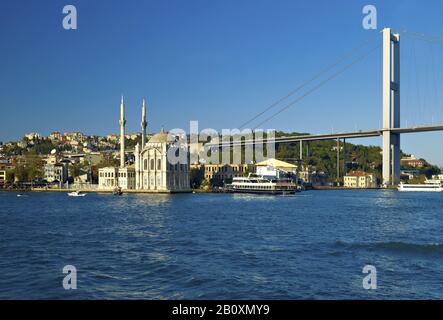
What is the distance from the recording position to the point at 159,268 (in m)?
6.68

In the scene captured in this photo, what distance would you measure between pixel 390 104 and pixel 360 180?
17511 mm

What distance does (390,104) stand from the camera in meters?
36.1

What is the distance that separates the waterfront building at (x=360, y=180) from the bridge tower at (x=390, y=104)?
41.2 ft

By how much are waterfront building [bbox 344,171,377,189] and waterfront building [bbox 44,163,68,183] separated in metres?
27.5

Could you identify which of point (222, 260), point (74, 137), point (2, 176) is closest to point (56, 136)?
point (74, 137)

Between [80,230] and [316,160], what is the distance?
162 ft

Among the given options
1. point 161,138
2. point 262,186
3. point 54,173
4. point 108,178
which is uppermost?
point 161,138

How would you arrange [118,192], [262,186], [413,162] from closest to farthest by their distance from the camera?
[262,186], [118,192], [413,162]

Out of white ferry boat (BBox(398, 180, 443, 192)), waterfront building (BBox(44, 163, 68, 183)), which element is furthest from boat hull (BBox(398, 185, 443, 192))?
waterfront building (BBox(44, 163, 68, 183))

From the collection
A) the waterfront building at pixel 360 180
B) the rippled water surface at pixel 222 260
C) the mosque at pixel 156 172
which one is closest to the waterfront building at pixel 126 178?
the mosque at pixel 156 172

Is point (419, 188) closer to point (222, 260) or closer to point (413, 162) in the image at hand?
point (413, 162)

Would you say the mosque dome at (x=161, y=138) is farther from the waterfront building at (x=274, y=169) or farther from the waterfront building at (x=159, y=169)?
the waterfront building at (x=274, y=169)
